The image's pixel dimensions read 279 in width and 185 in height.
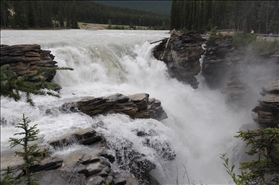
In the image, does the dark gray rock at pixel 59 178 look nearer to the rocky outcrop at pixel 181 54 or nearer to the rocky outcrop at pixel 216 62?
the rocky outcrop at pixel 181 54

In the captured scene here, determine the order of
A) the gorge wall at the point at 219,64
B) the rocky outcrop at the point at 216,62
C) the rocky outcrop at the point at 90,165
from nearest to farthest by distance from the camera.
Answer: the rocky outcrop at the point at 90,165 < the gorge wall at the point at 219,64 < the rocky outcrop at the point at 216,62

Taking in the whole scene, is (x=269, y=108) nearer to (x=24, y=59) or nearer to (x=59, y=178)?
(x=59, y=178)

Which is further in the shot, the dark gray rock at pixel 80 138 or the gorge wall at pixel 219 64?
the gorge wall at pixel 219 64

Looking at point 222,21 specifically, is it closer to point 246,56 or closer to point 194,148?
point 246,56

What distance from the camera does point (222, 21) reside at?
195 feet

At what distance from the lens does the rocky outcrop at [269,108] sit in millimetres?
14352

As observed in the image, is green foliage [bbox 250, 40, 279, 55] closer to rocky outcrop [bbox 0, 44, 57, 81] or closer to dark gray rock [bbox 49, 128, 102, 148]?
dark gray rock [bbox 49, 128, 102, 148]

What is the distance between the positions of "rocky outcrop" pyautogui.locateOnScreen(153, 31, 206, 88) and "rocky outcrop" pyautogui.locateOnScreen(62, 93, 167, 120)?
39.7 ft

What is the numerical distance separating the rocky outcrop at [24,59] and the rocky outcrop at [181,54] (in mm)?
13487

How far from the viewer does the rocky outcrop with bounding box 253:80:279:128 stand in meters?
14.4

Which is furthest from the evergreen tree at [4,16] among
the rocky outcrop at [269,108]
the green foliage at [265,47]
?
the rocky outcrop at [269,108]

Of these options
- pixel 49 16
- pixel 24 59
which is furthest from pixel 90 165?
pixel 49 16

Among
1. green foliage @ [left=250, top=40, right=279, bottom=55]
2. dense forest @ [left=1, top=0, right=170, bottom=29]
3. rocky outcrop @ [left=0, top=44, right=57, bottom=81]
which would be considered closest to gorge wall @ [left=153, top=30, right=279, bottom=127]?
green foliage @ [left=250, top=40, right=279, bottom=55]

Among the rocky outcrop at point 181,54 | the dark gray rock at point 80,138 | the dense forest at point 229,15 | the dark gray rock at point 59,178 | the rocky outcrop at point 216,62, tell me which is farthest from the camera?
the dense forest at point 229,15
